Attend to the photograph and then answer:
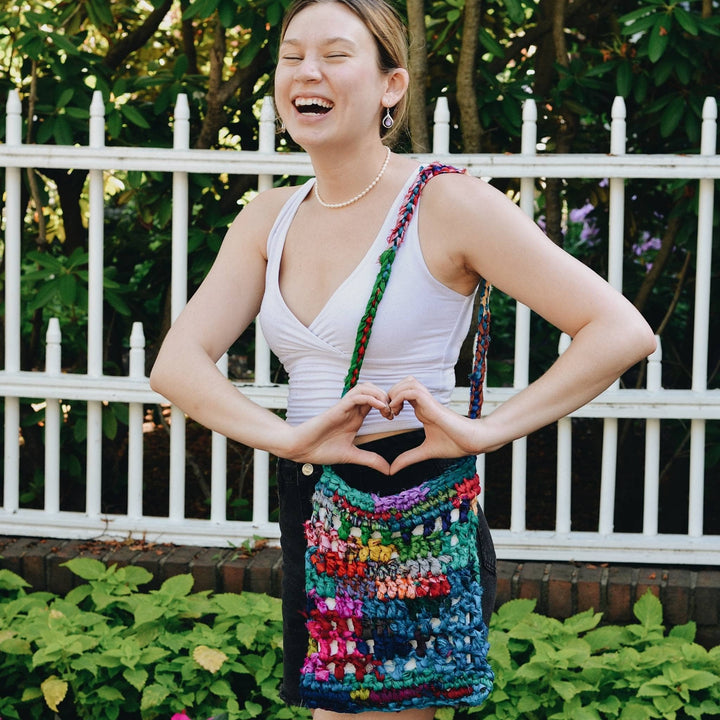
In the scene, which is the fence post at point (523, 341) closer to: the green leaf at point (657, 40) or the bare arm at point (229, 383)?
the green leaf at point (657, 40)

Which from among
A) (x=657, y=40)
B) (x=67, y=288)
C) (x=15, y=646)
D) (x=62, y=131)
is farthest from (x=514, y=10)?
(x=15, y=646)

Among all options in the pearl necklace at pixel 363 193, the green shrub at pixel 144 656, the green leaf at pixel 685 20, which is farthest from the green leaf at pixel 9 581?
the green leaf at pixel 685 20

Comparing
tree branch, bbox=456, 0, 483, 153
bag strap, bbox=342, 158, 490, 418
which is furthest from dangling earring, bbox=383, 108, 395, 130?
tree branch, bbox=456, 0, 483, 153

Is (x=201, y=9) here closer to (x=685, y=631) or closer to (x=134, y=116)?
(x=134, y=116)

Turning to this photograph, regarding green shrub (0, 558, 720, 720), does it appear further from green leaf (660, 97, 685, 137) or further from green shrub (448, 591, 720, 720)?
green leaf (660, 97, 685, 137)

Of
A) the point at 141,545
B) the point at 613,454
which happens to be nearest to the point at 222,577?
the point at 141,545

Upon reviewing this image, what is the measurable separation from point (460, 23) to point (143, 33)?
121 cm

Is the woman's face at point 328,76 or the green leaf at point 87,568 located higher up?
the woman's face at point 328,76

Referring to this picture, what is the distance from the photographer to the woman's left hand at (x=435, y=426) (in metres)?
1.63

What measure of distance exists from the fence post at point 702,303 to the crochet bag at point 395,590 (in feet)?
6.84

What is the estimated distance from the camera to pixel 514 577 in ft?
11.6

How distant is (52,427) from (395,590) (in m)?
2.47

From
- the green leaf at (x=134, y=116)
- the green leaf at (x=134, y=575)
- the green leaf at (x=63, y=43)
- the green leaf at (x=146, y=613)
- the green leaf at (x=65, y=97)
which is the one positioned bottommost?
the green leaf at (x=146, y=613)

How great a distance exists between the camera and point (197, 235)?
156 inches
